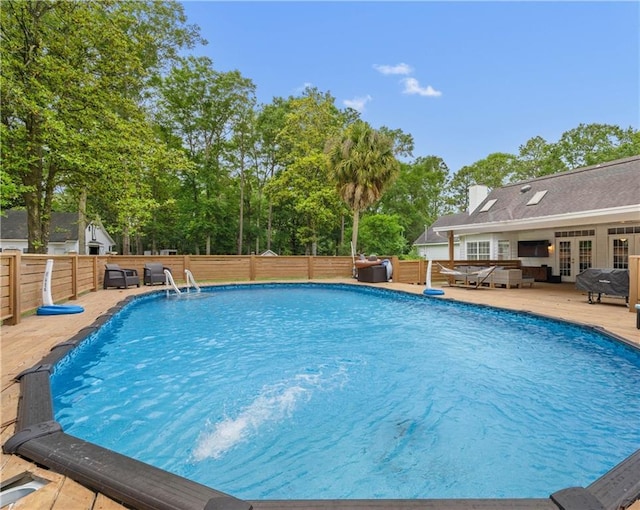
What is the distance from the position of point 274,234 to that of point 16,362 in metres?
25.0

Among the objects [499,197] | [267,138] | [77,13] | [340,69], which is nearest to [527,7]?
[499,197]

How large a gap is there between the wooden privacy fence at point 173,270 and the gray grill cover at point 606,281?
75cm

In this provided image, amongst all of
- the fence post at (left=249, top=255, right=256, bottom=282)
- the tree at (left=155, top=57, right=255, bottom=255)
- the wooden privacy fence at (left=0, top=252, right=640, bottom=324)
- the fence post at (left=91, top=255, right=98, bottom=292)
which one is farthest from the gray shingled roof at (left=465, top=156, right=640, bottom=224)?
the tree at (left=155, top=57, right=255, bottom=255)

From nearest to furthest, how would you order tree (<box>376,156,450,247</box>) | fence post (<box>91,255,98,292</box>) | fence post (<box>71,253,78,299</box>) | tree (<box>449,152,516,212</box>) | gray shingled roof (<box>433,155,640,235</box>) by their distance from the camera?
fence post (<box>71,253,78,299</box>)
gray shingled roof (<box>433,155,640,235</box>)
fence post (<box>91,255,98,292</box>)
tree (<box>376,156,450,247</box>)
tree (<box>449,152,516,212</box>)

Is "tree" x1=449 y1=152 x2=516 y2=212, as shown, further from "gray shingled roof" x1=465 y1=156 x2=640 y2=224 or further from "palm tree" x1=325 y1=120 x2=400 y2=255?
"palm tree" x1=325 y1=120 x2=400 y2=255

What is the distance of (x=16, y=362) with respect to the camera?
3572 mm

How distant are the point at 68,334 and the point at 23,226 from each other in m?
24.9

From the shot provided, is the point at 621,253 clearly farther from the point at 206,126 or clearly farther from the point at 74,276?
the point at 206,126

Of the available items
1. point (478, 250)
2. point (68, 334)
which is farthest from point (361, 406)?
point (478, 250)

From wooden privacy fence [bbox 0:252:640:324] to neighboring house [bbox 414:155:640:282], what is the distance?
5.72 ft

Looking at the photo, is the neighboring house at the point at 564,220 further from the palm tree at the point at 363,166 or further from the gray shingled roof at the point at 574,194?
the palm tree at the point at 363,166

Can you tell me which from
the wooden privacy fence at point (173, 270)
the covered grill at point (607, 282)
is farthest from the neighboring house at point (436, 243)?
the covered grill at point (607, 282)

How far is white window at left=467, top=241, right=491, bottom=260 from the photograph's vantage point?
1744cm

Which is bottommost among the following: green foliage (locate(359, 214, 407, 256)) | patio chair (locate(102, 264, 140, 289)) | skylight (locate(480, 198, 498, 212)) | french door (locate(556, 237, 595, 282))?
patio chair (locate(102, 264, 140, 289))
